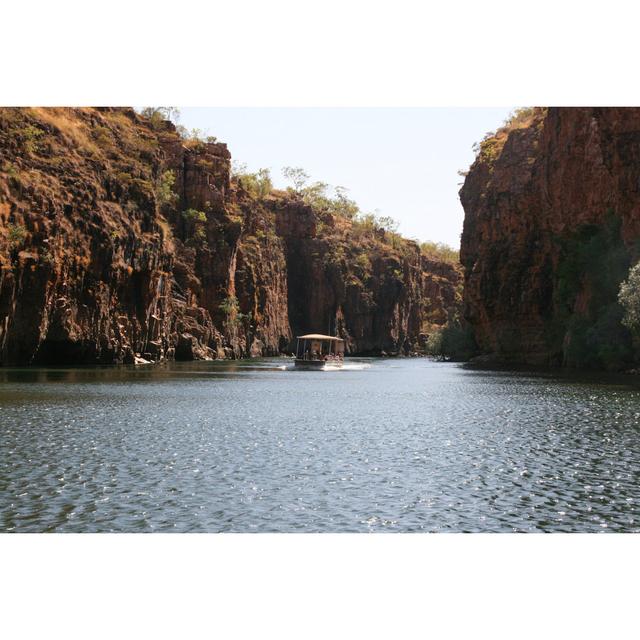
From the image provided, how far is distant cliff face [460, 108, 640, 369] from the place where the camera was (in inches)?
2751

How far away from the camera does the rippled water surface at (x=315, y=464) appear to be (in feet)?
54.1

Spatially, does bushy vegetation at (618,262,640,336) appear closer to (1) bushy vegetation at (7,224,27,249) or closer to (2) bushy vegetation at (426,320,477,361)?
(1) bushy vegetation at (7,224,27,249)

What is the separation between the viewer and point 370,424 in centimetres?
3228

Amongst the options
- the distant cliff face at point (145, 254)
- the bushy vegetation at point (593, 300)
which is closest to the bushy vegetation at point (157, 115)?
the distant cliff face at point (145, 254)

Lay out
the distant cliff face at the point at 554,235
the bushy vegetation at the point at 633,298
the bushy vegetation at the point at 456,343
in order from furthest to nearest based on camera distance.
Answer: the bushy vegetation at the point at 456,343 < the distant cliff face at the point at 554,235 < the bushy vegetation at the point at 633,298

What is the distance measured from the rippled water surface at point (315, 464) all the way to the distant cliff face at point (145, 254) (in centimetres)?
3513

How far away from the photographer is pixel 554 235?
92500mm

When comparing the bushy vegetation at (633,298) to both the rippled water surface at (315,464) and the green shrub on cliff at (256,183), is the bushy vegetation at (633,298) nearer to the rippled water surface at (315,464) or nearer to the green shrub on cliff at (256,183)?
the rippled water surface at (315,464)

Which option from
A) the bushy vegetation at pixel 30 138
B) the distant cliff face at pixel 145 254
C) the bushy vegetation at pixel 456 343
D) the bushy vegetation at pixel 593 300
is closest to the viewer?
the bushy vegetation at pixel 593 300

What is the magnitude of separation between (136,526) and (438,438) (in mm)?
14525

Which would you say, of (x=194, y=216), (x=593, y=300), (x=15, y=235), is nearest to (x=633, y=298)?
(x=593, y=300)

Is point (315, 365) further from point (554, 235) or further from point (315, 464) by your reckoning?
point (315, 464)

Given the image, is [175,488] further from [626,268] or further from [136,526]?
[626,268]

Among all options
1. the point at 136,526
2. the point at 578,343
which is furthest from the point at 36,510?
the point at 578,343
